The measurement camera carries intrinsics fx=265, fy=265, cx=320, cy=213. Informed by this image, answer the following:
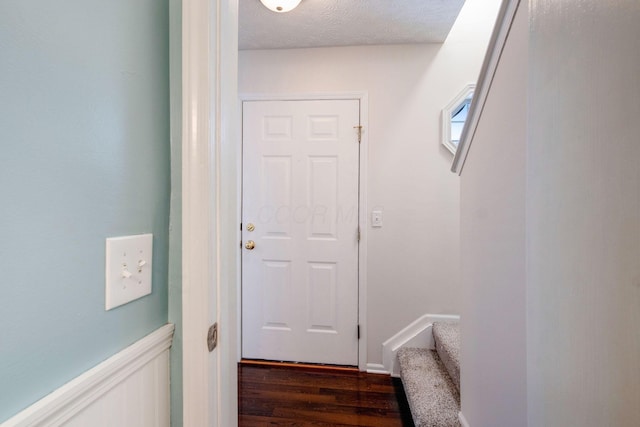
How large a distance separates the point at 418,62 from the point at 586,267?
6.20 feet

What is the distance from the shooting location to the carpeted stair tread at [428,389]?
1.20 m

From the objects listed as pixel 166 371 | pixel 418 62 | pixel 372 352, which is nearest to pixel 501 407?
pixel 166 371

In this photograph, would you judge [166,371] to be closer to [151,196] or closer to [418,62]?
[151,196]

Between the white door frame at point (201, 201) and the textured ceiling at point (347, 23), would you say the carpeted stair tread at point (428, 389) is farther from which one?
the textured ceiling at point (347, 23)

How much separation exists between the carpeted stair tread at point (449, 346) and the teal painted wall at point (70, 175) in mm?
1510

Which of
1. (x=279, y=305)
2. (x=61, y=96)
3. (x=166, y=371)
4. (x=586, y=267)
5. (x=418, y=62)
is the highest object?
(x=418, y=62)

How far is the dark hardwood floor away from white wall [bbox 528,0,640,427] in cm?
123

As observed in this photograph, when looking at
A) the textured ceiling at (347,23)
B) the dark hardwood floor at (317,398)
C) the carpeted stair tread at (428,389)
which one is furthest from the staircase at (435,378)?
the textured ceiling at (347,23)

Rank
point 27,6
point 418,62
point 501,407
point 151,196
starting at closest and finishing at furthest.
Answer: point 27,6
point 151,196
point 501,407
point 418,62

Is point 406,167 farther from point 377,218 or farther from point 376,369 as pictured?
point 376,369

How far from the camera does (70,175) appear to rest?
39 cm

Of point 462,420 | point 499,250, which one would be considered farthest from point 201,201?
point 462,420

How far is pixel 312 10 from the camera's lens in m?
1.56

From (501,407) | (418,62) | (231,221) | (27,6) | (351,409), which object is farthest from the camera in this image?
(418,62)
